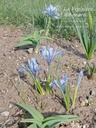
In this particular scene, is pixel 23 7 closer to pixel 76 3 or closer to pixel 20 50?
pixel 76 3

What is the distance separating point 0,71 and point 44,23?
0.89m

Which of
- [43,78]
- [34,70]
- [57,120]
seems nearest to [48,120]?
[57,120]

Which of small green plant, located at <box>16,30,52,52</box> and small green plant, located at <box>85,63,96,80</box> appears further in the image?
small green plant, located at <box>16,30,52,52</box>

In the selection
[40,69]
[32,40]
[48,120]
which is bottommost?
[48,120]

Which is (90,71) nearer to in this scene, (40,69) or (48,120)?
(40,69)

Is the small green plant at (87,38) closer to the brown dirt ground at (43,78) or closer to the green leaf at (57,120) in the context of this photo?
the brown dirt ground at (43,78)

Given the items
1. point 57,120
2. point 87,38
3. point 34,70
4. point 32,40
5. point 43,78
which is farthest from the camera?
point 32,40

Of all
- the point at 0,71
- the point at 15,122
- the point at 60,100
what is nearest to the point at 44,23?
the point at 0,71

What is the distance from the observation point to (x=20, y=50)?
2.44 m

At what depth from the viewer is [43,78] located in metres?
2.08

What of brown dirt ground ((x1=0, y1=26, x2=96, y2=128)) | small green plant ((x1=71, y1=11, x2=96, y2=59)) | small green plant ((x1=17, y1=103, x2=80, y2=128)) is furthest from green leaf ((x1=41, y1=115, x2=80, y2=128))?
small green plant ((x1=71, y1=11, x2=96, y2=59))

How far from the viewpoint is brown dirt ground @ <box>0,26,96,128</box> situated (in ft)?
5.87

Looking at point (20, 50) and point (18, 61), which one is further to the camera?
point (20, 50)

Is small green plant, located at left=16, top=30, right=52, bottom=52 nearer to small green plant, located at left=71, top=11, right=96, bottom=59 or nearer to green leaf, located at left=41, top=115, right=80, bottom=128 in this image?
small green plant, located at left=71, top=11, right=96, bottom=59
